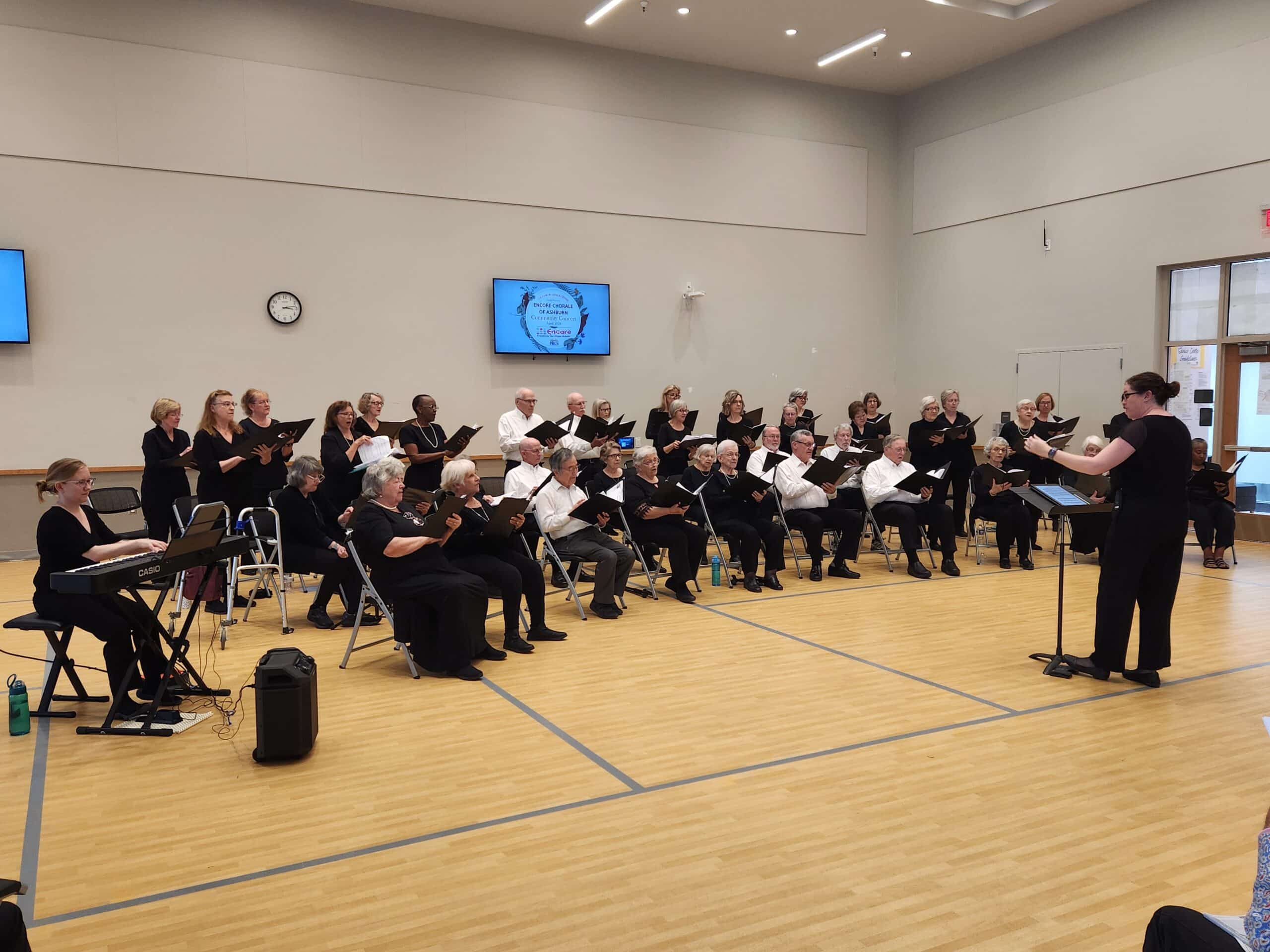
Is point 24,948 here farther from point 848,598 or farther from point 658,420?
point 658,420

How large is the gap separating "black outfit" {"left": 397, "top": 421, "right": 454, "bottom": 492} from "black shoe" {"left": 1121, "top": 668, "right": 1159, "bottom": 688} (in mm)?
5220

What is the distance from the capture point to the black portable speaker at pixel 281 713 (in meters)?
3.99

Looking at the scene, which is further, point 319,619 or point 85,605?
point 319,619

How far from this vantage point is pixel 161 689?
4.47 m

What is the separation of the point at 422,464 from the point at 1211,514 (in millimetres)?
7627

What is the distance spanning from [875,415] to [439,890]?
31.5 ft

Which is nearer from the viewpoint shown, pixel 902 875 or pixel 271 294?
pixel 902 875

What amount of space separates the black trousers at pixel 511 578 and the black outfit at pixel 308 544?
0.95m

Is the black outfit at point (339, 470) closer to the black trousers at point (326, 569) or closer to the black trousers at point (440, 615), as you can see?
the black trousers at point (326, 569)

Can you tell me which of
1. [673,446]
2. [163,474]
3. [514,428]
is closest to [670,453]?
[673,446]

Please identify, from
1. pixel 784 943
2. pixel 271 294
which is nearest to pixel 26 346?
pixel 271 294

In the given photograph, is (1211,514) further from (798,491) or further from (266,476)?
(266,476)

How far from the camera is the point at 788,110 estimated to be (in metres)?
13.5

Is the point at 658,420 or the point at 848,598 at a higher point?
the point at 658,420
